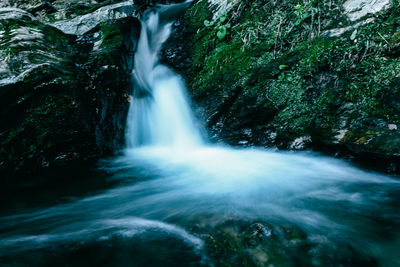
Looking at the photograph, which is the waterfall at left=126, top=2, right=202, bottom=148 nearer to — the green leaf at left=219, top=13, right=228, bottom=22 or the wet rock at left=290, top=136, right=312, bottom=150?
the green leaf at left=219, top=13, right=228, bottom=22

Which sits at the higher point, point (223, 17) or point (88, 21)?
point (88, 21)

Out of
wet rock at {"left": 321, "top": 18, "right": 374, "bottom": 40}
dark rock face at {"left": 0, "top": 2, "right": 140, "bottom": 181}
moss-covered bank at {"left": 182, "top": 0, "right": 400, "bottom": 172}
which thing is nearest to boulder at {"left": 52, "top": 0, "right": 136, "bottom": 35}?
dark rock face at {"left": 0, "top": 2, "right": 140, "bottom": 181}

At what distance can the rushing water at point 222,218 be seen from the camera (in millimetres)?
1428

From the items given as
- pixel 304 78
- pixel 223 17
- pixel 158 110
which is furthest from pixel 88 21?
pixel 304 78

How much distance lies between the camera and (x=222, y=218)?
1.83 m

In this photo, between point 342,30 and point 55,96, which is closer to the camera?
point 55,96

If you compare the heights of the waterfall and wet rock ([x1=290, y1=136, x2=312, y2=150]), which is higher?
the waterfall

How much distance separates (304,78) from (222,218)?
3301mm

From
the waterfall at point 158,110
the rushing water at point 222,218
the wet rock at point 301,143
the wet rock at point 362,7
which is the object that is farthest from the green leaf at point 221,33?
the wet rock at point 301,143

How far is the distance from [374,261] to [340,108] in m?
2.68

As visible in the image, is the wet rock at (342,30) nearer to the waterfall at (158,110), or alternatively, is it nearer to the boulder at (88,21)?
the waterfall at (158,110)

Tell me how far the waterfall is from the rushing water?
109cm

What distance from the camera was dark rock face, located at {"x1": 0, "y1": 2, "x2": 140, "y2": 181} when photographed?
3.33 metres

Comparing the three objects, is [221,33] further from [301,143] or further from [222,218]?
[222,218]
